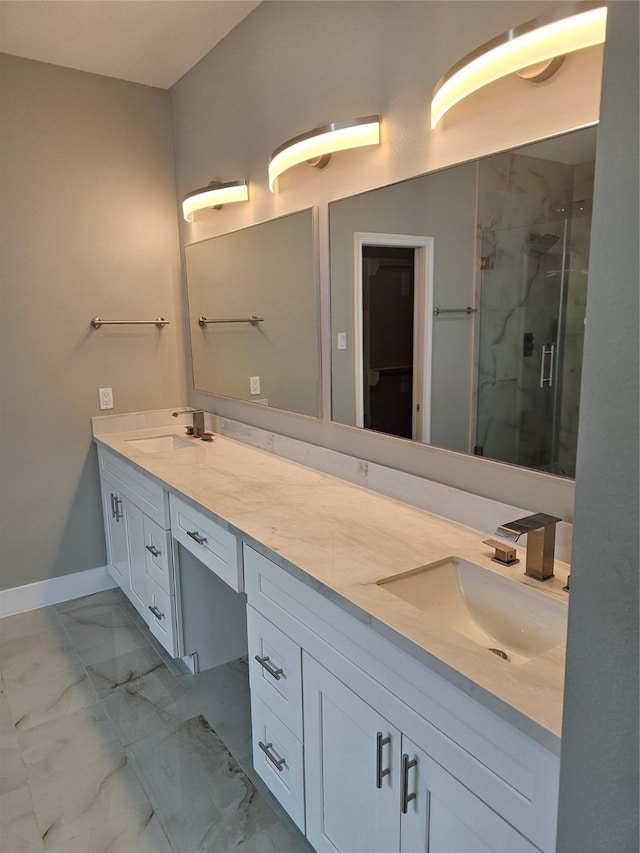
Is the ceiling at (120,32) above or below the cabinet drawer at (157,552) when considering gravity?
above

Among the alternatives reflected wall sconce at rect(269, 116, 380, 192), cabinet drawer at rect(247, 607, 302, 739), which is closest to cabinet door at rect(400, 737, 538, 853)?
cabinet drawer at rect(247, 607, 302, 739)

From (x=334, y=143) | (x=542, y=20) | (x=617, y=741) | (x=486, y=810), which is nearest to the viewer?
(x=617, y=741)

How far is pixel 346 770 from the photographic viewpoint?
1281 mm

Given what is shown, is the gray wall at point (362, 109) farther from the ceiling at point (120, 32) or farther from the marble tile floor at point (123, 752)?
the marble tile floor at point (123, 752)

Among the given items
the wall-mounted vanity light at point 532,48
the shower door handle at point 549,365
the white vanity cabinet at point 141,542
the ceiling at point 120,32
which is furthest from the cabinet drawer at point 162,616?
the ceiling at point 120,32

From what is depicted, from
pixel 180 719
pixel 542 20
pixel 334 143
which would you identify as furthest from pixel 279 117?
pixel 180 719

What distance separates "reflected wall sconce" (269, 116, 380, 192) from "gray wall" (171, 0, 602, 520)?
0.12ft

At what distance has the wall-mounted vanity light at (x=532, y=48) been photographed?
43.8 inches

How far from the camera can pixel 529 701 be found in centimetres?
85

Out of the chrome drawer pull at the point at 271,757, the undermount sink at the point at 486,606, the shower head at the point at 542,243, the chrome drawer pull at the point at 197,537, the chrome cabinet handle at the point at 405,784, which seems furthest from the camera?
the chrome drawer pull at the point at 197,537

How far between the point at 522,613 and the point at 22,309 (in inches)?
102

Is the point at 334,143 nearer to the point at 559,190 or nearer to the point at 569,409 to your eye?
the point at 559,190

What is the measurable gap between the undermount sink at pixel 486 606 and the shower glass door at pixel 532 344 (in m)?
0.31

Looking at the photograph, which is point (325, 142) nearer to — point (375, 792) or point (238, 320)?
point (238, 320)
